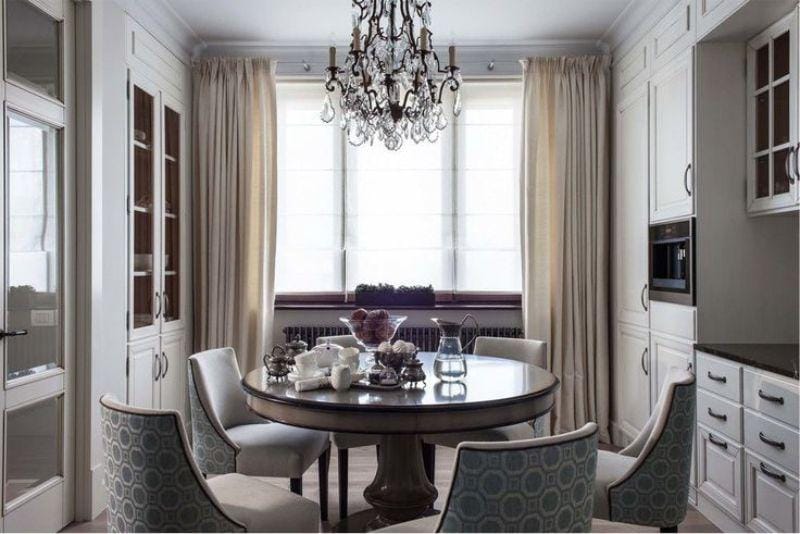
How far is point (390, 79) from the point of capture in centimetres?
263

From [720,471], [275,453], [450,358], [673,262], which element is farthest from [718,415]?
[275,453]

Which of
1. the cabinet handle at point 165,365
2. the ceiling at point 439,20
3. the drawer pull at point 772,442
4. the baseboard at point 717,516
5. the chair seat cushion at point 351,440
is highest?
the ceiling at point 439,20

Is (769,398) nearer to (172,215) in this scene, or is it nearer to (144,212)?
(144,212)

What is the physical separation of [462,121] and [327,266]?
1496mm

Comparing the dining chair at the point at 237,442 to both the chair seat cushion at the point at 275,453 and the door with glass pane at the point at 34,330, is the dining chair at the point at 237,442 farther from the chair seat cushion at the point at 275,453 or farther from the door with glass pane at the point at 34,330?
the door with glass pane at the point at 34,330

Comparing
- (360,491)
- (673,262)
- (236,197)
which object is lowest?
(360,491)

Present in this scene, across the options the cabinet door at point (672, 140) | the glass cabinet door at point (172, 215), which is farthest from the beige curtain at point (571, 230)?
the glass cabinet door at point (172, 215)

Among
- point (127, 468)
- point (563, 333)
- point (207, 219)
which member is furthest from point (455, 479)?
point (207, 219)

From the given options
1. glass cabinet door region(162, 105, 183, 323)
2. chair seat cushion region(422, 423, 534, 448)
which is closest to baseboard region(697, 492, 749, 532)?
chair seat cushion region(422, 423, 534, 448)

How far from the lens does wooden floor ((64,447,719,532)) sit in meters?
2.97

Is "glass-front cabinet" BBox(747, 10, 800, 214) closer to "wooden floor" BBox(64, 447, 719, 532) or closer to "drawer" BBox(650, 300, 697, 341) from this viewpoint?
"drawer" BBox(650, 300, 697, 341)

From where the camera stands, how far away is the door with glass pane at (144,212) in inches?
144

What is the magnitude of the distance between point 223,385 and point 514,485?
6.09 ft

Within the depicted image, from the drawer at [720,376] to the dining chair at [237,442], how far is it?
181 cm
